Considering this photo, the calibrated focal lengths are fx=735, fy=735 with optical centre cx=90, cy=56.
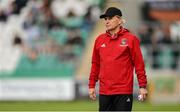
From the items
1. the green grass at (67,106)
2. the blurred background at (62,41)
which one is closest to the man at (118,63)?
the green grass at (67,106)

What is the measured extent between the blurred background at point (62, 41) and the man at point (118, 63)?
14.5 metres

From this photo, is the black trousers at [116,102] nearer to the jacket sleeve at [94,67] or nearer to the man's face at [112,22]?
the jacket sleeve at [94,67]

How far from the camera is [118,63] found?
8586 millimetres

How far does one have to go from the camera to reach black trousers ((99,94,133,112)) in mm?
8602

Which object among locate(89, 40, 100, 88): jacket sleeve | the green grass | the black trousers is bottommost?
the black trousers

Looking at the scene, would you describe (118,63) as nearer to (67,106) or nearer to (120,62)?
(120,62)

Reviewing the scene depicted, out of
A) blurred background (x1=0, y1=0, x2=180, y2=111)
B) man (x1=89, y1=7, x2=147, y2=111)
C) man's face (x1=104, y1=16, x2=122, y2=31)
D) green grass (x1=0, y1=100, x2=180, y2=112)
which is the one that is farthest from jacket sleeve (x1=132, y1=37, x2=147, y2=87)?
blurred background (x1=0, y1=0, x2=180, y2=111)

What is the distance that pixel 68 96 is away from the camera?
23312mm

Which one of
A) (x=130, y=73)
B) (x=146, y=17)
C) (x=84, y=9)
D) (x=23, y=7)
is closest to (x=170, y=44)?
(x=146, y=17)

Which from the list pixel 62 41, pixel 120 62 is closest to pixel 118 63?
pixel 120 62

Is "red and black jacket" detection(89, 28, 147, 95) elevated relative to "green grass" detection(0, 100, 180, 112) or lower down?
lower down

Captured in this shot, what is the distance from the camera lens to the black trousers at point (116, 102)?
28.2 ft

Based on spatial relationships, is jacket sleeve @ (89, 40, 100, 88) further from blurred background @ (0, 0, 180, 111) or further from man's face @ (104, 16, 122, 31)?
blurred background @ (0, 0, 180, 111)

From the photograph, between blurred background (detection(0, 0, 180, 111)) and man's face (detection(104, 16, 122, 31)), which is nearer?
man's face (detection(104, 16, 122, 31))
